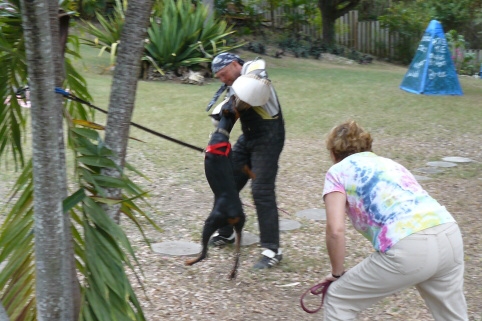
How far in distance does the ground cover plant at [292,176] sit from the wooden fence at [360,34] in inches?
355

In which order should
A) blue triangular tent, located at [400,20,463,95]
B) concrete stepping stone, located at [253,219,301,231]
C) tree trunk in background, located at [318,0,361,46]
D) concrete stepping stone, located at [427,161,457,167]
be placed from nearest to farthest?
concrete stepping stone, located at [253,219,301,231], concrete stepping stone, located at [427,161,457,167], blue triangular tent, located at [400,20,463,95], tree trunk in background, located at [318,0,361,46]

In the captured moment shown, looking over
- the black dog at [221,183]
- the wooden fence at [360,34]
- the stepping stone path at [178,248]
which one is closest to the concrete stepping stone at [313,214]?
the stepping stone path at [178,248]

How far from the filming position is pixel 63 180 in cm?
328

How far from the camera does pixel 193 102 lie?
45.0 ft

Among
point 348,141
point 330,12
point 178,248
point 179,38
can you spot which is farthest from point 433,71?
point 348,141

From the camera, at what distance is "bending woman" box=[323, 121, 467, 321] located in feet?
11.7

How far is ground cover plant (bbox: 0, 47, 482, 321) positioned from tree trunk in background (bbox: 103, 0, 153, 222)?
163 cm

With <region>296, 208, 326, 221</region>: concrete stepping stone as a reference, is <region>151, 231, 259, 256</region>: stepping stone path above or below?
above

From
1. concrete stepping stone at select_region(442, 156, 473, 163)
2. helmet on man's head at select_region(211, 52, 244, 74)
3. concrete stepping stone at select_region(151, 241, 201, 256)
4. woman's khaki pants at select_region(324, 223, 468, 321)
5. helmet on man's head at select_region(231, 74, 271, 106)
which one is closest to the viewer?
woman's khaki pants at select_region(324, 223, 468, 321)

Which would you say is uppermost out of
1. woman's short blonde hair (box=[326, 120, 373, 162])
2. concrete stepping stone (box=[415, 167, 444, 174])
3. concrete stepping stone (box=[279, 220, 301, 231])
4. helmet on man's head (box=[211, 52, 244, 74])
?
helmet on man's head (box=[211, 52, 244, 74])

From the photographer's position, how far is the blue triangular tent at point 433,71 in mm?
16062

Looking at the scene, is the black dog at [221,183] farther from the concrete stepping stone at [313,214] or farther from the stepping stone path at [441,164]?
the stepping stone path at [441,164]

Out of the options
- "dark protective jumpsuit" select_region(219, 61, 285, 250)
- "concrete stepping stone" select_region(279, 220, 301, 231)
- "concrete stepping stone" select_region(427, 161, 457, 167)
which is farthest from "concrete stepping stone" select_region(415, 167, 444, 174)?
"dark protective jumpsuit" select_region(219, 61, 285, 250)

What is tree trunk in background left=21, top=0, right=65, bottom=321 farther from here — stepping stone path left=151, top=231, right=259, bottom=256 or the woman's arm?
stepping stone path left=151, top=231, right=259, bottom=256
